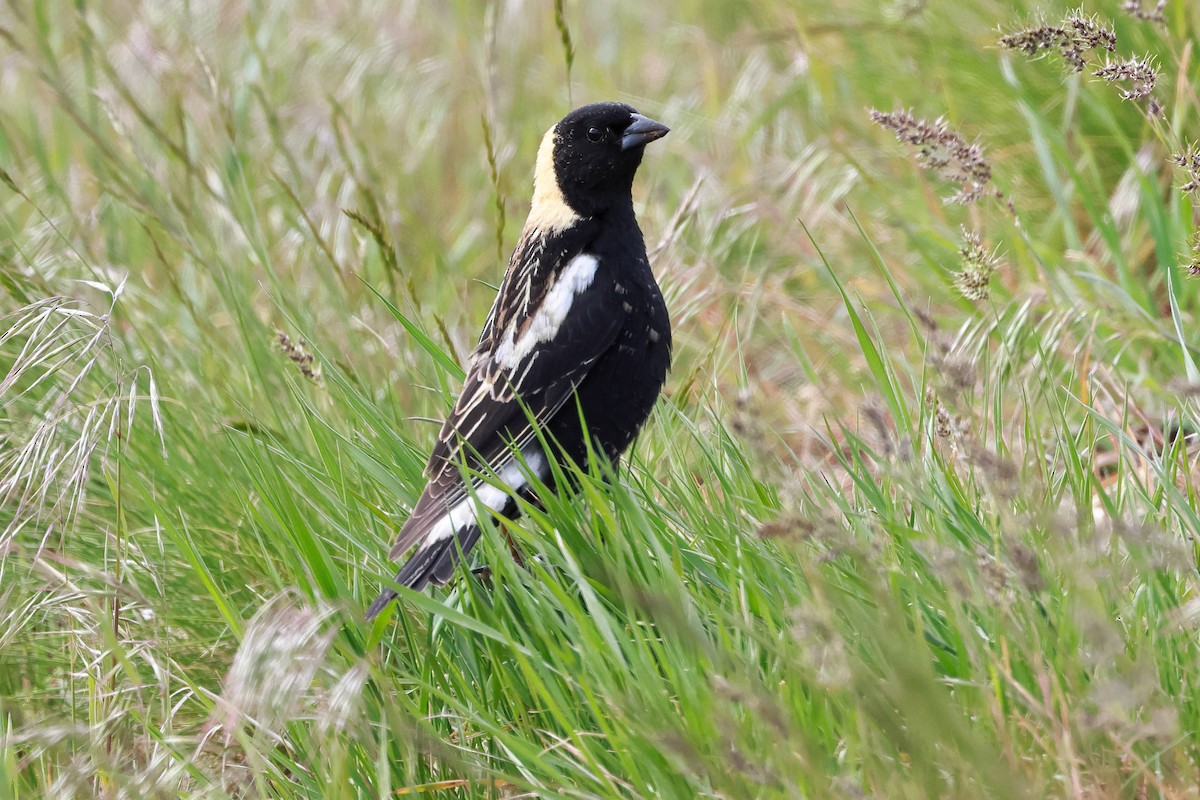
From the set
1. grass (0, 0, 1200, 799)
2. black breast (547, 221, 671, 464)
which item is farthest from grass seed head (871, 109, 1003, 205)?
black breast (547, 221, 671, 464)

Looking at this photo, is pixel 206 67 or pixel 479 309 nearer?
pixel 206 67

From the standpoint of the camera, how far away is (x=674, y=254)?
3615 millimetres

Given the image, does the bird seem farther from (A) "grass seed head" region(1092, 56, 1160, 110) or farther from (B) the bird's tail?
(A) "grass seed head" region(1092, 56, 1160, 110)

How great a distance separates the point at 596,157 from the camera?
3.21 meters

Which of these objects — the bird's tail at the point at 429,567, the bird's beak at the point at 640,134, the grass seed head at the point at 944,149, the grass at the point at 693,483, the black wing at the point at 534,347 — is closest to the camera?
the grass at the point at 693,483

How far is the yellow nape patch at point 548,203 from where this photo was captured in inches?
126

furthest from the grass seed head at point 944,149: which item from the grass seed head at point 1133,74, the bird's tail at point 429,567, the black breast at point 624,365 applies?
the bird's tail at point 429,567

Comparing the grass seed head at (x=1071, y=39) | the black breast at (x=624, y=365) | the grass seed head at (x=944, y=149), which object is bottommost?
the black breast at (x=624, y=365)

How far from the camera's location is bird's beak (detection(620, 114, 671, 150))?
3.18m

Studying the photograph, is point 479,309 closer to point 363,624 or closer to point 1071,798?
point 363,624

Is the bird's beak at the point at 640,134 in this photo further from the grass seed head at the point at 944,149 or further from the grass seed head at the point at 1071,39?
the grass seed head at the point at 1071,39

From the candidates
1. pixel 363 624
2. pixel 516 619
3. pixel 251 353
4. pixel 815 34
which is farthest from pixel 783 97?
pixel 363 624

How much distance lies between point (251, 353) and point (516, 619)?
1000 millimetres

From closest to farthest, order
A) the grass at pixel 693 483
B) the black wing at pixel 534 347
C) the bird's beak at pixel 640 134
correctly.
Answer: the grass at pixel 693 483 < the black wing at pixel 534 347 < the bird's beak at pixel 640 134
